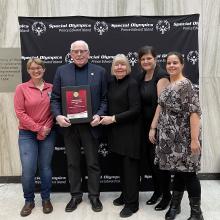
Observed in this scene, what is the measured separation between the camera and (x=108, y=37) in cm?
352

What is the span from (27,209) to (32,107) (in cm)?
99

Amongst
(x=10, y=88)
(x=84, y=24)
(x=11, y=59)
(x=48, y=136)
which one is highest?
(x=84, y=24)

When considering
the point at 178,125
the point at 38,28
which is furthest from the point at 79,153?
the point at 38,28

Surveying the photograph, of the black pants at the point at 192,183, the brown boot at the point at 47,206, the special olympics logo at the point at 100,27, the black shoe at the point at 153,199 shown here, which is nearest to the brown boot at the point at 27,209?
the brown boot at the point at 47,206

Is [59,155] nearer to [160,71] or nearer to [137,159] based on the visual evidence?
[137,159]

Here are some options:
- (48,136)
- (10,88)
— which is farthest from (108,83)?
(10,88)

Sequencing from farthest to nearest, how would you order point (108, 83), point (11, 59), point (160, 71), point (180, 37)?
point (11, 59), point (180, 37), point (108, 83), point (160, 71)

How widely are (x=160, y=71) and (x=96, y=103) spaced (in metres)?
0.67

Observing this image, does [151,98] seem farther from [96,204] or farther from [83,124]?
[96,204]

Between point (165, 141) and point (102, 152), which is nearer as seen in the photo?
point (165, 141)

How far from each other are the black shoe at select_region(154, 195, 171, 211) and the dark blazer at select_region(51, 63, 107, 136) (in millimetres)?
923

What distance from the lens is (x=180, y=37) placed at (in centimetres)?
349

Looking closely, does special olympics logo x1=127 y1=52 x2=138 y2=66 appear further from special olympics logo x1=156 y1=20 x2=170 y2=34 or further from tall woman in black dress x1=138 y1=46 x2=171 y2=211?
tall woman in black dress x1=138 y1=46 x2=171 y2=211

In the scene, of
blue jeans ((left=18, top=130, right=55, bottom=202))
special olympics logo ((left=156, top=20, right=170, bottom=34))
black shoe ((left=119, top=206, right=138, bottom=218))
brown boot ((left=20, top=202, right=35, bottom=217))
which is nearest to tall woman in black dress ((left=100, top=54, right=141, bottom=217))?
black shoe ((left=119, top=206, right=138, bottom=218))
